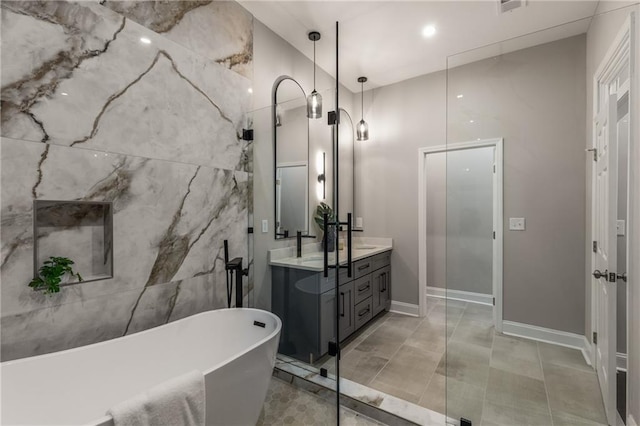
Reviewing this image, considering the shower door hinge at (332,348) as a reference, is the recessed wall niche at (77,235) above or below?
above

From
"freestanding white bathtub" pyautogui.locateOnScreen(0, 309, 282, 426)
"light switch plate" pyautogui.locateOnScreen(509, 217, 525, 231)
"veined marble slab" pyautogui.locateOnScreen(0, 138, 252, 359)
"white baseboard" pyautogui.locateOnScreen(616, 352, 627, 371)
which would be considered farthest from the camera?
"light switch plate" pyautogui.locateOnScreen(509, 217, 525, 231)

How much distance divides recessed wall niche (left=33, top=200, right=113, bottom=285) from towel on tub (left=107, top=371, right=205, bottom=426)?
0.88 meters

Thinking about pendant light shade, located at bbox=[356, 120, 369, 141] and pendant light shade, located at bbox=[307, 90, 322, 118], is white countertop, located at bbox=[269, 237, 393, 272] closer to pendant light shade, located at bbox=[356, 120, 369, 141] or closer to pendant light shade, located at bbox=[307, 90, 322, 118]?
pendant light shade, located at bbox=[307, 90, 322, 118]

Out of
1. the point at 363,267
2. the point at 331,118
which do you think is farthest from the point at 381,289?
the point at 331,118

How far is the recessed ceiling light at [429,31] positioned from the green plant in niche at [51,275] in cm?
334

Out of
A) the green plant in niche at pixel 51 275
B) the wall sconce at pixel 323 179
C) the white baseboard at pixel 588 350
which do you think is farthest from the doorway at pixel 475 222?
the green plant in niche at pixel 51 275

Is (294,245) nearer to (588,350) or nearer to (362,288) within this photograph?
(362,288)

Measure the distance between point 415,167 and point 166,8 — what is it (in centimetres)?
300

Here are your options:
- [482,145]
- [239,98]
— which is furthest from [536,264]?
[239,98]

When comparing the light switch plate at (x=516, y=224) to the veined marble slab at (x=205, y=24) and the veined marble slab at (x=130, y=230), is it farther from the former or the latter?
the veined marble slab at (x=205, y=24)

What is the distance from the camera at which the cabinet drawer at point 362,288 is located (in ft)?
9.82

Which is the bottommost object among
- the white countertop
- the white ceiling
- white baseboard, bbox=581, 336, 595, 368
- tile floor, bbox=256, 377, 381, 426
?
tile floor, bbox=256, 377, 381, 426

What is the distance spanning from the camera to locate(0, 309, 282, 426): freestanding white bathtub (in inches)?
46.4

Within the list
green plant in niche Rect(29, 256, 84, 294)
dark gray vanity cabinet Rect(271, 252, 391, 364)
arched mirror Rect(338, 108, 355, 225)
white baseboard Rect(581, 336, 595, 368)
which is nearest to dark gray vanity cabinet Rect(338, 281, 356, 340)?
dark gray vanity cabinet Rect(271, 252, 391, 364)
